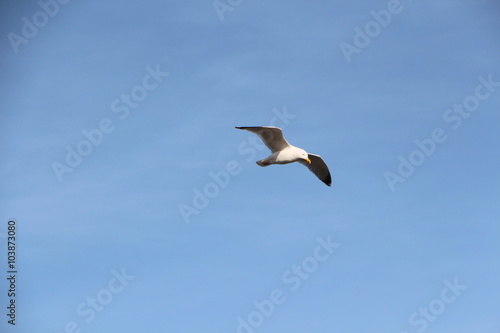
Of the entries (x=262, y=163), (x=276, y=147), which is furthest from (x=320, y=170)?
(x=262, y=163)

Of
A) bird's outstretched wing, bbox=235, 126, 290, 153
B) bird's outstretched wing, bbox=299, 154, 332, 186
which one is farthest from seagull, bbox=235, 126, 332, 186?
bird's outstretched wing, bbox=299, 154, 332, 186

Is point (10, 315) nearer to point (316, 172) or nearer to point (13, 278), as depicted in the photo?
point (13, 278)

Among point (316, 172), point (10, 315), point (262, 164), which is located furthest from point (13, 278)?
point (316, 172)

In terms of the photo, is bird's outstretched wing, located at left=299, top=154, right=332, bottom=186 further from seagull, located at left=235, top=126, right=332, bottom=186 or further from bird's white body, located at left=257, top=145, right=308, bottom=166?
bird's white body, located at left=257, top=145, right=308, bottom=166

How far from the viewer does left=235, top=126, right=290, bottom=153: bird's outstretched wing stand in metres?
28.6

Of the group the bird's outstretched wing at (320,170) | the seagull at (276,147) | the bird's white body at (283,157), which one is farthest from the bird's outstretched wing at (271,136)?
the bird's outstretched wing at (320,170)

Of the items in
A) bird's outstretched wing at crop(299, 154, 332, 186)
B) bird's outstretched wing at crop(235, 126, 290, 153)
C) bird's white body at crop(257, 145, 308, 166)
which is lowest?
bird's outstretched wing at crop(299, 154, 332, 186)

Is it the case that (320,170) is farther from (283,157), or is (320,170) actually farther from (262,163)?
(262,163)

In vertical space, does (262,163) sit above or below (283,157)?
below

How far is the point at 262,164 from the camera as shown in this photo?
29.2m

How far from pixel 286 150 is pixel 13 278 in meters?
11.8

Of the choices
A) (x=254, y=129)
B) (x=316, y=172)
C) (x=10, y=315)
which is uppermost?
(x=254, y=129)

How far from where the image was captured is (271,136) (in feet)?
95.0

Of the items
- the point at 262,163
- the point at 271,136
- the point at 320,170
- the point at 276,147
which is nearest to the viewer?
the point at 271,136
